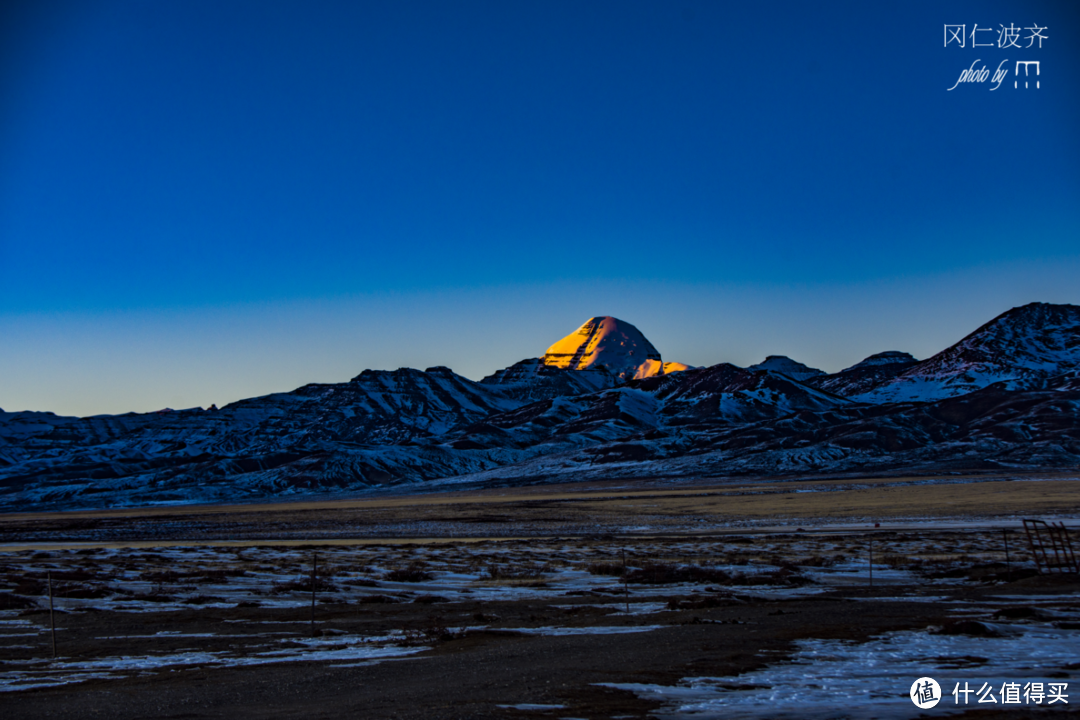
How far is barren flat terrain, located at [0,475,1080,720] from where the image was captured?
536 inches

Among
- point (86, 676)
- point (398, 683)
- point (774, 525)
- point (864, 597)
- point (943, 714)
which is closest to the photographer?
point (943, 714)

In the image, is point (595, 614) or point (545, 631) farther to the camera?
point (595, 614)

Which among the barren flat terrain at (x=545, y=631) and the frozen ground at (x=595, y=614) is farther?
the frozen ground at (x=595, y=614)

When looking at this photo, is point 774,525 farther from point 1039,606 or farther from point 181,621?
point 181,621

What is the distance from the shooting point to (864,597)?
1082 inches

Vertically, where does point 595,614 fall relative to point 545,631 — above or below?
below

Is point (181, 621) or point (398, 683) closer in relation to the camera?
point (398, 683)

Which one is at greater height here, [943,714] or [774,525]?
[943,714]

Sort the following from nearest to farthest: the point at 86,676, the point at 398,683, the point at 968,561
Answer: the point at 398,683 < the point at 86,676 < the point at 968,561

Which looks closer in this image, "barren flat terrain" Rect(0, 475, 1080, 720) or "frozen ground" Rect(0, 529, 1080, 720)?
"barren flat terrain" Rect(0, 475, 1080, 720)

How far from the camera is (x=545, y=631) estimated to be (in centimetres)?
2200

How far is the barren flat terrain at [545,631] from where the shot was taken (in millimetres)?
13609

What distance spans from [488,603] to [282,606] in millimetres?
6632

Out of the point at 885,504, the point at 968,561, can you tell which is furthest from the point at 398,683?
the point at 885,504
